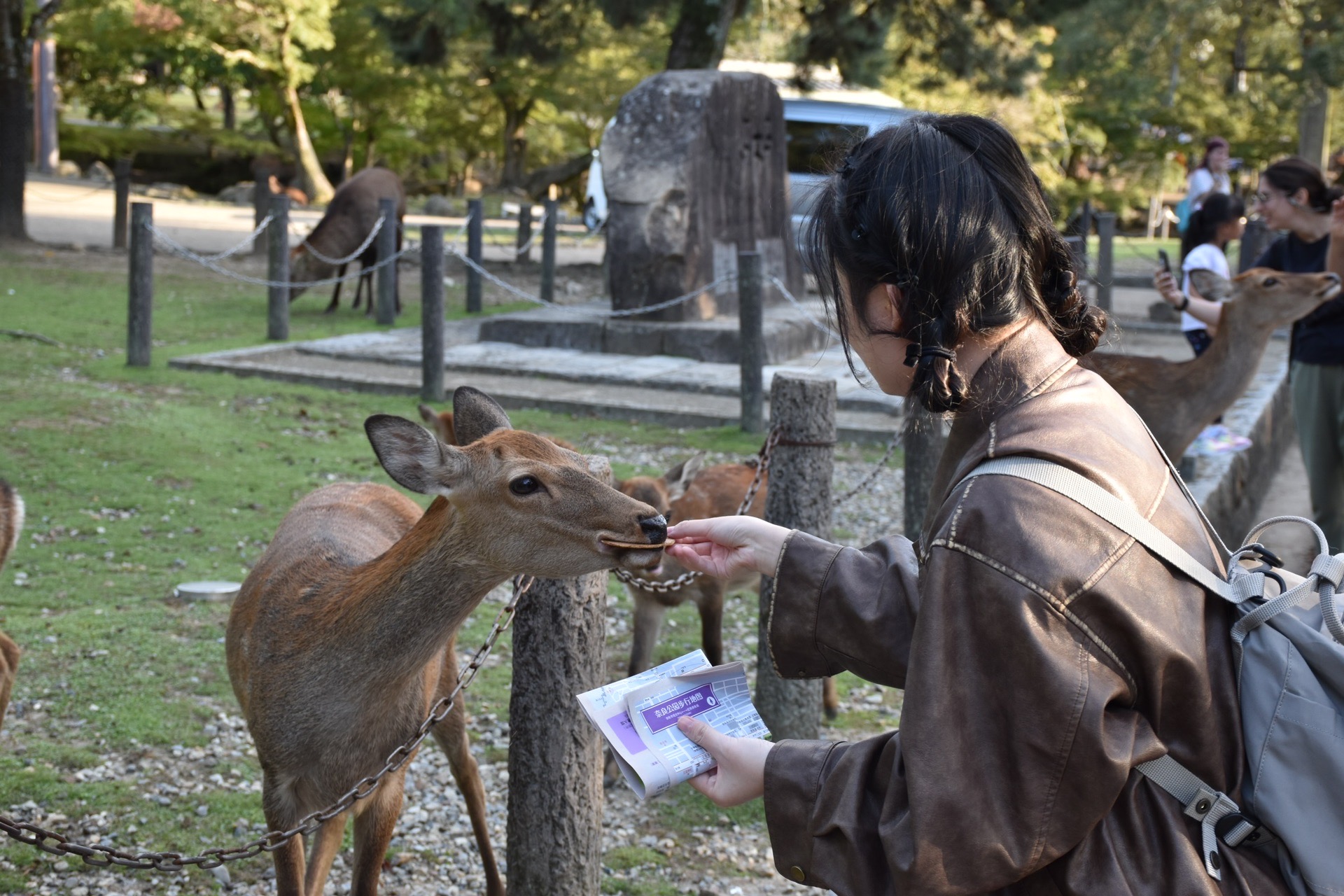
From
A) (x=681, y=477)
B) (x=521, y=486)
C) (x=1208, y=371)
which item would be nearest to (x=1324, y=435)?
(x=1208, y=371)

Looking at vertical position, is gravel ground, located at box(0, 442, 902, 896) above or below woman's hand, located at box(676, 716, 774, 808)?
below

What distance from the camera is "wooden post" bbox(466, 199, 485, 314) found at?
48.6ft

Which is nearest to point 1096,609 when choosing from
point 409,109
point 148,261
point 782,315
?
point 148,261

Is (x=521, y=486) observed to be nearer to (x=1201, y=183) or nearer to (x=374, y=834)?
(x=374, y=834)

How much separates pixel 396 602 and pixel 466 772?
1073mm

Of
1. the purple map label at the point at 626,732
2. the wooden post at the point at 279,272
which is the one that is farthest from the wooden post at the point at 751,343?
the purple map label at the point at 626,732

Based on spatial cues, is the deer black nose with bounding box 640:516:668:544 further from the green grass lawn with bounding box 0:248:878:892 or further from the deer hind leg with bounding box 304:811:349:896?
the green grass lawn with bounding box 0:248:878:892

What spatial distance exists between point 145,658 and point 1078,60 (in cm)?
3010

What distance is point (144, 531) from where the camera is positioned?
256 inches

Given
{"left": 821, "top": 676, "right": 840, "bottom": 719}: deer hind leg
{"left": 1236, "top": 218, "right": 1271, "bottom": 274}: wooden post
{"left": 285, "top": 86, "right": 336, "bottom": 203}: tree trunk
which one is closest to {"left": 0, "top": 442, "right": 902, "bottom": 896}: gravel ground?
{"left": 821, "top": 676, "right": 840, "bottom": 719}: deer hind leg

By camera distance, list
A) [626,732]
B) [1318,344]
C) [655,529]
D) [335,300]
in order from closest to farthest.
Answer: [626,732]
[655,529]
[1318,344]
[335,300]

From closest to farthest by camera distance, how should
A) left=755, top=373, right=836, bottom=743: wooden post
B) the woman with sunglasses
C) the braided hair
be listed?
the braided hair, left=755, top=373, right=836, bottom=743: wooden post, the woman with sunglasses

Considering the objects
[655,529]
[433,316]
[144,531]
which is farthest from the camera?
[433,316]

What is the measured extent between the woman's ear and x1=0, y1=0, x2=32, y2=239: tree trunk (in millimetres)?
17859
